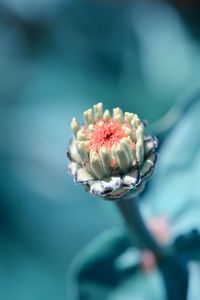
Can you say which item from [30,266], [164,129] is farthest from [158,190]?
[30,266]

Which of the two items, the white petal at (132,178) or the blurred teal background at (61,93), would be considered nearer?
the white petal at (132,178)

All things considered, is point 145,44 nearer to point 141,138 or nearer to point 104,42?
point 104,42

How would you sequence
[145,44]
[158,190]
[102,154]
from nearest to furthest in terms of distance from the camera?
[102,154], [158,190], [145,44]

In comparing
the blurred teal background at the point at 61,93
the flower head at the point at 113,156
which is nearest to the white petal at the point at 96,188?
the flower head at the point at 113,156

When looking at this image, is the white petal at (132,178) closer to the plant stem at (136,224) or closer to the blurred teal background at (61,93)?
the plant stem at (136,224)

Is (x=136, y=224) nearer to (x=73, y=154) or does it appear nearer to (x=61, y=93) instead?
(x=73, y=154)

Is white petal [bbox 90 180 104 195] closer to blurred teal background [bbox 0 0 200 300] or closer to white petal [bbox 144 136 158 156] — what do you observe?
white petal [bbox 144 136 158 156]
